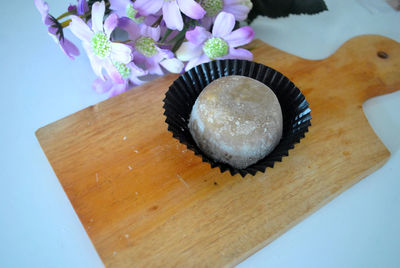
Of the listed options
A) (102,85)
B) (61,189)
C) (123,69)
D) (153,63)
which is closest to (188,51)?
(153,63)

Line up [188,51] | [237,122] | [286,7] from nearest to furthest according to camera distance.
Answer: [237,122] → [188,51] → [286,7]

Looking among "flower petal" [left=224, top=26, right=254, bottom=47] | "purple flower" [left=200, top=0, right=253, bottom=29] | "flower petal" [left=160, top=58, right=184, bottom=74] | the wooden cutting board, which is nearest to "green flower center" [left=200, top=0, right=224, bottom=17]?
"purple flower" [left=200, top=0, right=253, bottom=29]

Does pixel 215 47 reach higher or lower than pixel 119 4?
lower

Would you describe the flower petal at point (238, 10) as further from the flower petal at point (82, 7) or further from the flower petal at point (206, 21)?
the flower petal at point (82, 7)

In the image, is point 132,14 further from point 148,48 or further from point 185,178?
point 185,178

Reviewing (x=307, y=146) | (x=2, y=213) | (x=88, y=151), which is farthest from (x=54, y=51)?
(x=307, y=146)

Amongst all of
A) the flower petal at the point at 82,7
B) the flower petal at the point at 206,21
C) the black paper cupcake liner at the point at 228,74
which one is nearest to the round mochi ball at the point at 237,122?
the black paper cupcake liner at the point at 228,74
